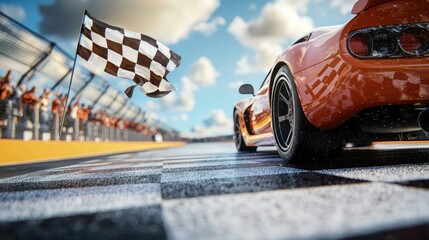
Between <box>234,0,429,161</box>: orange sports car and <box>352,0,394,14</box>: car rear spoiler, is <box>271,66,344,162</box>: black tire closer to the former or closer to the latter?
<box>234,0,429,161</box>: orange sports car

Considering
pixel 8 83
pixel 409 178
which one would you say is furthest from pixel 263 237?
pixel 8 83

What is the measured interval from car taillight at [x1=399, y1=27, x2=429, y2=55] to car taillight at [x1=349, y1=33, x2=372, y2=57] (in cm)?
16

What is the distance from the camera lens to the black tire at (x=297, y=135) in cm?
227

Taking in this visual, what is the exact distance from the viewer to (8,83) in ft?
31.1

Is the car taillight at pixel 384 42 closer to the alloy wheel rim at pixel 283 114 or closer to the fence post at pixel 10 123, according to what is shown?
the alloy wheel rim at pixel 283 114

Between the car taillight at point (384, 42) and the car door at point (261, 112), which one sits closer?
the car taillight at point (384, 42)

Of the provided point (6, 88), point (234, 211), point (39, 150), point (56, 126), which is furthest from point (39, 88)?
point (234, 211)

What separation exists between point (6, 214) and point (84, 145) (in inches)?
400

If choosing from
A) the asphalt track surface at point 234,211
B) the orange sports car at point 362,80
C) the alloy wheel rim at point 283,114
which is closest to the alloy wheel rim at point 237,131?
the alloy wheel rim at point 283,114

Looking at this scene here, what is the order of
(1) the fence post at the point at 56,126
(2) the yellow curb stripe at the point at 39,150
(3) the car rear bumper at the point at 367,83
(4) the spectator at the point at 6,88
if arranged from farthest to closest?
(1) the fence post at the point at 56,126, (4) the spectator at the point at 6,88, (2) the yellow curb stripe at the point at 39,150, (3) the car rear bumper at the point at 367,83

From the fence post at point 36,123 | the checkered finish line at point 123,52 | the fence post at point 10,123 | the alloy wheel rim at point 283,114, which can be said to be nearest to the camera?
the alloy wheel rim at point 283,114

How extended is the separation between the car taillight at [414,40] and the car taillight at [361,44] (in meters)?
0.16

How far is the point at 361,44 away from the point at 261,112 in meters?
1.84

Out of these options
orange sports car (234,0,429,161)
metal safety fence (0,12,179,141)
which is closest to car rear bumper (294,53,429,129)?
orange sports car (234,0,429,161)
